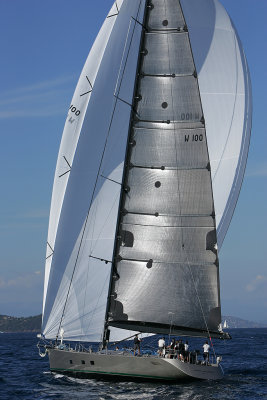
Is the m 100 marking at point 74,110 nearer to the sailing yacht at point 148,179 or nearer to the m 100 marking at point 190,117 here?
the sailing yacht at point 148,179

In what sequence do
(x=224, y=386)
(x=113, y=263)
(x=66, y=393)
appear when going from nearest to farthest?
1. (x=66, y=393)
2. (x=224, y=386)
3. (x=113, y=263)

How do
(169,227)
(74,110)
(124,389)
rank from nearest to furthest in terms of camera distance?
(124,389) < (169,227) < (74,110)

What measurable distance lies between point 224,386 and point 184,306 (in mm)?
4067

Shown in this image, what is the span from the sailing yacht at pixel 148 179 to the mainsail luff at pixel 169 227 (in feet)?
0.16

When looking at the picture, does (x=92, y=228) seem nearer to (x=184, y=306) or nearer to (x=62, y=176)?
(x=62, y=176)

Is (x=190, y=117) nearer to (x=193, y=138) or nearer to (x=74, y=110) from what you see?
(x=193, y=138)

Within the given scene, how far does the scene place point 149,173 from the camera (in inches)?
1251

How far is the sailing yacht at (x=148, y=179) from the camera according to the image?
3141 cm

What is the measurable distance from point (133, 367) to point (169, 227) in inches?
269

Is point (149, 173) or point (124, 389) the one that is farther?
point (149, 173)

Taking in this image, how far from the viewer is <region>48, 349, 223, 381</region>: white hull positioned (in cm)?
2850

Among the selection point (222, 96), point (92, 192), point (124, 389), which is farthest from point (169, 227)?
point (124, 389)

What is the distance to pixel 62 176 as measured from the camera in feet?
109

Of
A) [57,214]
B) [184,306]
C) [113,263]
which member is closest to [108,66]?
[57,214]
